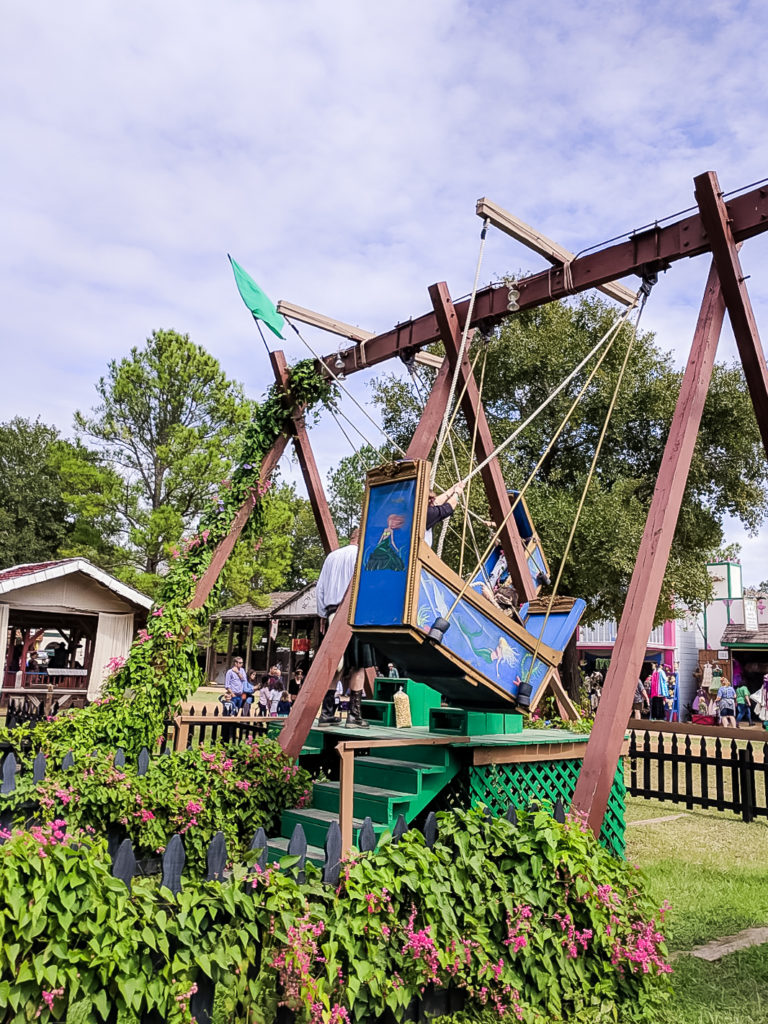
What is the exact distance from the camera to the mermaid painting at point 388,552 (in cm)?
493

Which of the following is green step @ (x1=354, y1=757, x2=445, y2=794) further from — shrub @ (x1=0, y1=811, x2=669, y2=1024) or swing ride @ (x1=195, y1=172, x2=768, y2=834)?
shrub @ (x1=0, y1=811, x2=669, y2=1024)

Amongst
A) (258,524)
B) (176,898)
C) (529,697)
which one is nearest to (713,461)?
(258,524)

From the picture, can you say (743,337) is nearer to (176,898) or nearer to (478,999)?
(478,999)

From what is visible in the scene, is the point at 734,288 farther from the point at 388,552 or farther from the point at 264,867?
the point at 264,867

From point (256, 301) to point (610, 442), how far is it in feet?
46.2

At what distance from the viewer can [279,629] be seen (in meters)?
36.3

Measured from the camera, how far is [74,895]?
8.73 feet

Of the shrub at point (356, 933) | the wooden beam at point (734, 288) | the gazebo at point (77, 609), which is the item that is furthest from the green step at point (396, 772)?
the gazebo at point (77, 609)

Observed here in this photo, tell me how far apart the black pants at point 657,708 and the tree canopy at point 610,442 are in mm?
5965

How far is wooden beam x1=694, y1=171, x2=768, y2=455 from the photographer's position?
206 inches

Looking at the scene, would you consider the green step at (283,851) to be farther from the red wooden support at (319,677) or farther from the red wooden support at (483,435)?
the red wooden support at (483,435)

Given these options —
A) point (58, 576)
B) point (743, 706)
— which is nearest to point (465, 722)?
point (58, 576)

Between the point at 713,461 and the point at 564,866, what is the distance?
17.8 meters

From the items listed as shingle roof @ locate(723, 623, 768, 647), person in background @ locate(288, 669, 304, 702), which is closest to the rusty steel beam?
person in background @ locate(288, 669, 304, 702)
